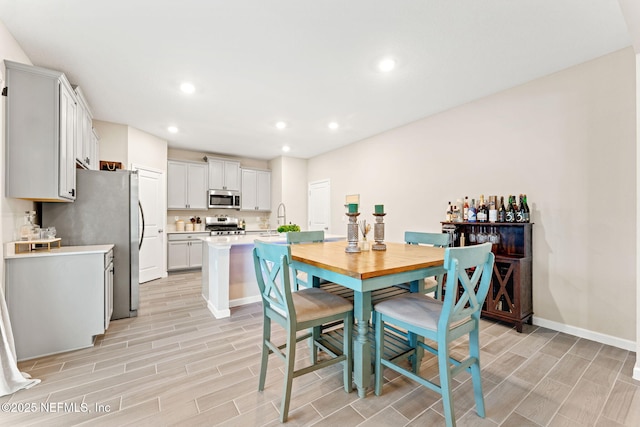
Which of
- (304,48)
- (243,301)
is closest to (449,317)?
(304,48)

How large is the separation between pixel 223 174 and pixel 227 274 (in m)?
3.70

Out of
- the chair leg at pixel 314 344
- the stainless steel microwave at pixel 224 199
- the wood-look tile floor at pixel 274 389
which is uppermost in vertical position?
the stainless steel microwave at pixel 224 199

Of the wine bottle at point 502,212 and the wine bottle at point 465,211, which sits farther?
the wine bottle at point 465,211

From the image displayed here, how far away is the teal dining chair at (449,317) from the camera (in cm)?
Result: 138

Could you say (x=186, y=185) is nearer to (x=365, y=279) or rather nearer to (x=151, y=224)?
(x=151, y=224)

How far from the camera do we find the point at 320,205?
6.27 metres

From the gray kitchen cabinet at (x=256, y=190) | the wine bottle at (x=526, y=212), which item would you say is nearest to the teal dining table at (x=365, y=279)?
the wine bottle at (x=526, y=212)

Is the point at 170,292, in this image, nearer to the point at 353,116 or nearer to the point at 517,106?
the point at 353,116

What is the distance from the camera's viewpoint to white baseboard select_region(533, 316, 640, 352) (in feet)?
7.70

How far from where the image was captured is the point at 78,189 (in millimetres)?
2914

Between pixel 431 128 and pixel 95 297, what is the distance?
14.6 ft

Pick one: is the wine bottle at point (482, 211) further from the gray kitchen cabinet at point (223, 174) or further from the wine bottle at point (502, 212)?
the gray kitchen cabinet at point (223, 174)

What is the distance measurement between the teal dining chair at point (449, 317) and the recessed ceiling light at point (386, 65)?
6.48ft

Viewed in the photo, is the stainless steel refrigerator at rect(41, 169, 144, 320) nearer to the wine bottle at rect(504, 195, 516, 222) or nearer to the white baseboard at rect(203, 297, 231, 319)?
the white baseboard at rect(203, 297, 231, 319)
